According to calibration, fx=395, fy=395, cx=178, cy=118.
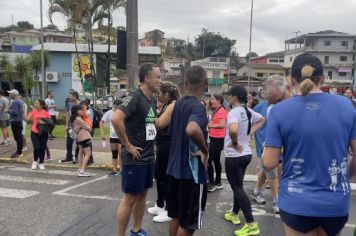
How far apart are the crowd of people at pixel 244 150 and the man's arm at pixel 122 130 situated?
10 mm

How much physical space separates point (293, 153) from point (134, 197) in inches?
89.9

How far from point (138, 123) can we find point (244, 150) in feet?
4.98

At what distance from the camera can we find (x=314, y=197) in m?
2.50

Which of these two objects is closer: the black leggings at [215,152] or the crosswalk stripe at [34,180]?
the black leggings at [215,152]

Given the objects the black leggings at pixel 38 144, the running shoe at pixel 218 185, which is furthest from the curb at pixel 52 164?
the running shoe at pixel 218 185

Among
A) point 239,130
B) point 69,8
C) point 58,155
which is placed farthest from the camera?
point 69,8

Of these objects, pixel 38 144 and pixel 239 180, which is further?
pixel 38 144

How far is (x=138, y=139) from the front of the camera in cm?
431

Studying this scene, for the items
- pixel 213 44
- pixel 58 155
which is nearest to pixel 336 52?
pixel 213 44

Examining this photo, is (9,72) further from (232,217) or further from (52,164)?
(232,217)

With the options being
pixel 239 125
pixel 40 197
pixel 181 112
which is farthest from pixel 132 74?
pixel 181 112

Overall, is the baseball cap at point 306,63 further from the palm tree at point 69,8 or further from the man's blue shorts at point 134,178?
the palm tree at point 69,8

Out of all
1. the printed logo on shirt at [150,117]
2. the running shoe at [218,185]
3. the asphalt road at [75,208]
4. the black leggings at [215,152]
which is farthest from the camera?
the running shoe at [218,185]

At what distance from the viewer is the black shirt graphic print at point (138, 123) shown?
423 cm
